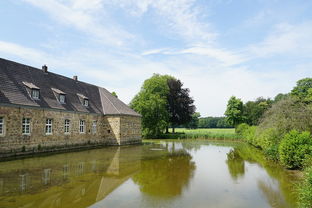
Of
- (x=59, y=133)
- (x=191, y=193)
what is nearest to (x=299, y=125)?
(x=191, y=193)

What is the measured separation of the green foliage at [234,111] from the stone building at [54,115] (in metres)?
23.7

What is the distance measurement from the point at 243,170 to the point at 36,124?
523 inches

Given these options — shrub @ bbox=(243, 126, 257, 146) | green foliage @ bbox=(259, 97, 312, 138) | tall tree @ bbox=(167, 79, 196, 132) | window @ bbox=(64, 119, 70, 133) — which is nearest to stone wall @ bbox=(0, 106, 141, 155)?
window @ bbox=(64, 119, 70, 133)

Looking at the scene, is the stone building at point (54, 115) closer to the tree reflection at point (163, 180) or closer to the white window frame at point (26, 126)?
the white window frame at point (26, 126)

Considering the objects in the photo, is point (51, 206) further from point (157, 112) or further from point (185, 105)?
point (185, 105)

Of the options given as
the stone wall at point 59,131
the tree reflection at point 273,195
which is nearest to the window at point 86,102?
the stone wall at point 59,131

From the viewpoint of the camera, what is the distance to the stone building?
1473 cm

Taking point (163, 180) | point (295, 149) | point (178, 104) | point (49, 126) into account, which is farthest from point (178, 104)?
point (163, 180)

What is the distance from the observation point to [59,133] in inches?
725

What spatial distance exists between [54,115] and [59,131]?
1349 mm

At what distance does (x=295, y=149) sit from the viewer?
34.5ft

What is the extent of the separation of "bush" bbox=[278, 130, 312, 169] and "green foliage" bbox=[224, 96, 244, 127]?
113 feet

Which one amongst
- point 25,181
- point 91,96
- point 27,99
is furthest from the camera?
point 91,96

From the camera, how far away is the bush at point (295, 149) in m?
10.3
